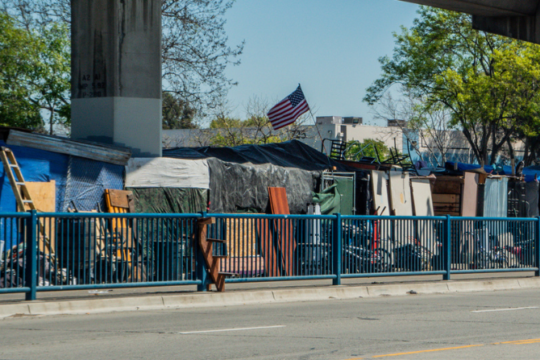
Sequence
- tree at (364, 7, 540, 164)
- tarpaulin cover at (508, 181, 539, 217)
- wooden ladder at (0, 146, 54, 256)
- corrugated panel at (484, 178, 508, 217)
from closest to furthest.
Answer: wooden ladder at (0, 146, 54, 256)
corrugated panel at (484, 178, 508, 217)
tarpaulin cover at (508, 181, 539, 217)
tree at (364, 7, 540, 164)

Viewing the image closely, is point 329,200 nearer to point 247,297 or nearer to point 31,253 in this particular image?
point 247,297

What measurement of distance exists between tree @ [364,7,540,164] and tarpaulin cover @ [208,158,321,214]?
21.0 meters

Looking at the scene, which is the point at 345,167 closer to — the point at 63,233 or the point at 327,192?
the point at 327,192

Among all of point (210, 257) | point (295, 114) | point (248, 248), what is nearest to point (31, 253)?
point (210, 257)

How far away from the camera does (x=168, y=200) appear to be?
726 inches

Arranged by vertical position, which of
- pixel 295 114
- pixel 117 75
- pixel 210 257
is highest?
pixel 117 75

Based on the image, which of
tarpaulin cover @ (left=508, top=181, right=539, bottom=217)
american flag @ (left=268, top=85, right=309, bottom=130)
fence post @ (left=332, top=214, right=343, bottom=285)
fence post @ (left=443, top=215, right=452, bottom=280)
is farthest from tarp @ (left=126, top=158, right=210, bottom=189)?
tarpaulin cover @ (left=508, top=181, right=539, bottom=217)

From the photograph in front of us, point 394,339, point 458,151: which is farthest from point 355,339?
point 458,151

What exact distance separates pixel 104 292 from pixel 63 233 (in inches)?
78.4

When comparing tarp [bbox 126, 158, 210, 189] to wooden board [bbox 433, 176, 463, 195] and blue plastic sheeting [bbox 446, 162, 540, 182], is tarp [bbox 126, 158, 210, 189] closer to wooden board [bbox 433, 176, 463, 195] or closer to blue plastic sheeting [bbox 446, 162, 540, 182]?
wooden board [bbox 433, 176, 463, 195]

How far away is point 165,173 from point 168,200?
2.24 ft

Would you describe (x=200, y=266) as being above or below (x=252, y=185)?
below

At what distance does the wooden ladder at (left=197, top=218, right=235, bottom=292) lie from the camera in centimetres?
1299

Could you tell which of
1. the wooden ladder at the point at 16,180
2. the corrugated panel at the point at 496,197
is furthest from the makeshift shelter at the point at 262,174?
the corrugated panel at the point at 496,197
